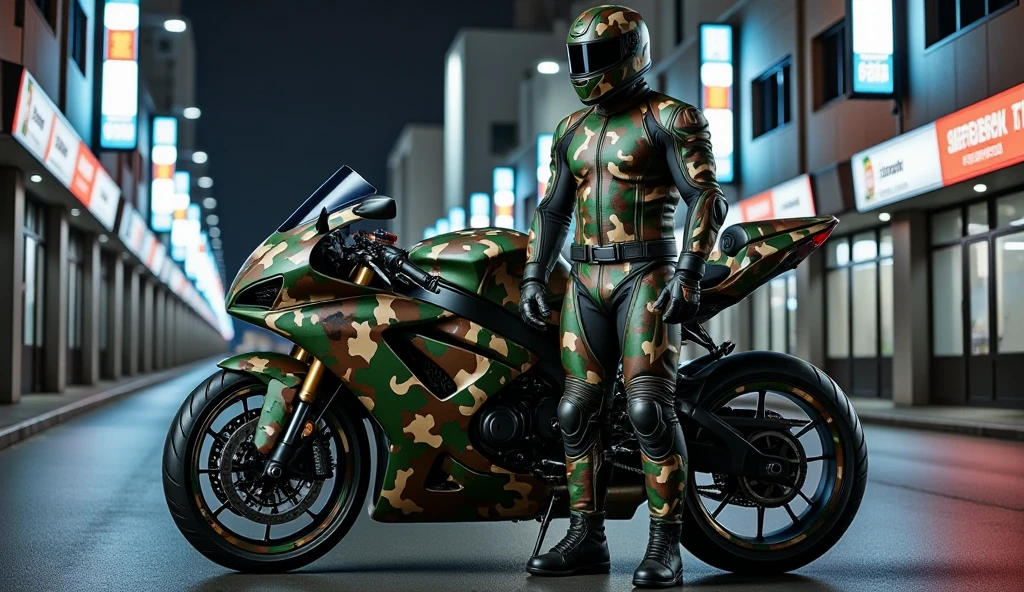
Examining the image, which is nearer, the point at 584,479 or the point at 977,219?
the point at 584,479

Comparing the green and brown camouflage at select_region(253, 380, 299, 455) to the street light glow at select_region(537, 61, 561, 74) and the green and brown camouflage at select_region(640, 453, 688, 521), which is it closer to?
the green and brown camouflage at select_region(640, 453, 688, 521)

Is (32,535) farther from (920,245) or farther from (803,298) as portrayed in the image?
(803,298)

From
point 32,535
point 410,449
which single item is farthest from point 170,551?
point 410,449

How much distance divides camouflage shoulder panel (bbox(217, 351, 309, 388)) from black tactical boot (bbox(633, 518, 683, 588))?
Answer: 1.50 metres

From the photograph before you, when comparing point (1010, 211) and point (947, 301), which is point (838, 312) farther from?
point (1010, 211)

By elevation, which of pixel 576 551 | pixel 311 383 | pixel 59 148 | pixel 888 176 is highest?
pixel 59 148

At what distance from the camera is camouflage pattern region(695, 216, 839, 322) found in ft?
16.2

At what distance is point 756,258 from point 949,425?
10.7 meters

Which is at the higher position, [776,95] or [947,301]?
[776,95]

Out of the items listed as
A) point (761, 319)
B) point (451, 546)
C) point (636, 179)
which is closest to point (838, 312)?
point (761, 319)

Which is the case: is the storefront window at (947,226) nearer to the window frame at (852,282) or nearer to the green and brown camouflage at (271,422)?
the window frame at (852,282)

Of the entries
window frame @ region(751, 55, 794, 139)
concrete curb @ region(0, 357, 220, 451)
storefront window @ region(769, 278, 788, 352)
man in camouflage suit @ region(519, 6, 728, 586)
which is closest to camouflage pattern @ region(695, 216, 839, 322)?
man in camouflage suit @ region(519, 6, 728, 586)

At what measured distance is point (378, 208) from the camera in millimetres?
4777

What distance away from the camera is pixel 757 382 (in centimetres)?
512
